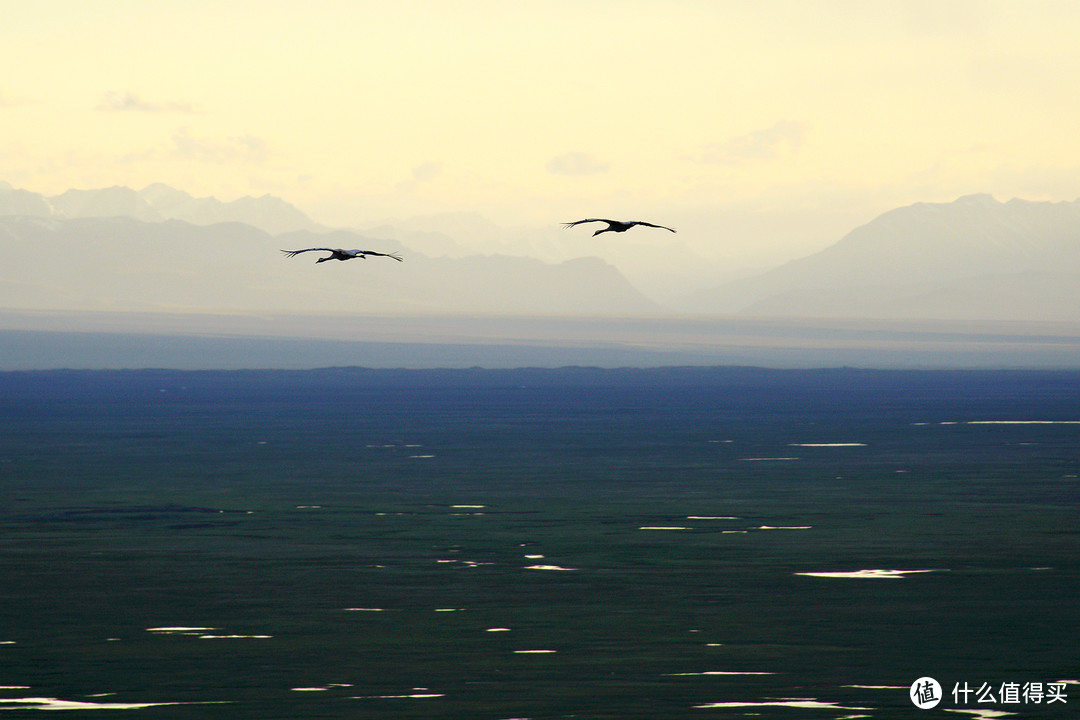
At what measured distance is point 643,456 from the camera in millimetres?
119312

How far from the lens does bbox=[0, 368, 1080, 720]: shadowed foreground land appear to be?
3888 cm

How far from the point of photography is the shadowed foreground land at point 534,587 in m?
38.9

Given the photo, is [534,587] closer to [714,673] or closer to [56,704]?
[714,673]

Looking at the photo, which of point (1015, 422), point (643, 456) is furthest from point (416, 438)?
point (1015, 422)

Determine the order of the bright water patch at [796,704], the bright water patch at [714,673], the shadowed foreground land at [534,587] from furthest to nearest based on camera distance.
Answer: the bright water patch at [714,673], the shadowed foreground land at [534,587], the bright water patch at [796,704]

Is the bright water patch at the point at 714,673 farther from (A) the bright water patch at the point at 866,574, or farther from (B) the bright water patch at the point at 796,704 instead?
(A) the bright water patch at the point at 866,574

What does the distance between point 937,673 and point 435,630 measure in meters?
14.5

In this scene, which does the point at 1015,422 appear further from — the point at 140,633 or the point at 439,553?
the point at 140,633

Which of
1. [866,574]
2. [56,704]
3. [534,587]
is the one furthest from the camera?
[866,574]

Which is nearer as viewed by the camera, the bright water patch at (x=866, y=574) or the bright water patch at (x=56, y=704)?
the bright water patch at (x=56, y=704)

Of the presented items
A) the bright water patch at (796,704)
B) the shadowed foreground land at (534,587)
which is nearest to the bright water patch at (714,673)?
the shadowed foreground land at (534,587)

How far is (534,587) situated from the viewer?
53.4m

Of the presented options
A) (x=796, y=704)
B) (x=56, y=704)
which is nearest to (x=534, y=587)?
(x=796, y=704)

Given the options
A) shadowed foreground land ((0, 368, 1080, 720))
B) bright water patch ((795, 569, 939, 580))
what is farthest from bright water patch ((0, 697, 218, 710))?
bright water patch ((795, 569, 939, 580))
